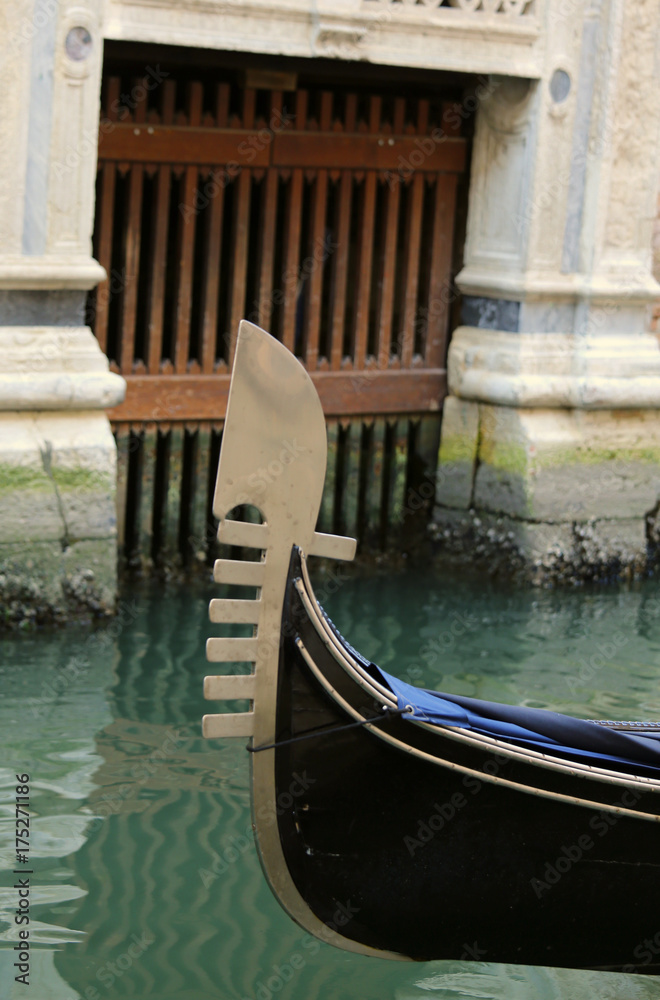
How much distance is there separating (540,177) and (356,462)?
1.40 meters

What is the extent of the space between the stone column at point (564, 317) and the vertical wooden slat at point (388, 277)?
0.30 meters

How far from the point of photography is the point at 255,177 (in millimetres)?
5691

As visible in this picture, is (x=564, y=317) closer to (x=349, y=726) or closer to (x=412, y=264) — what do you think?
(x=412, y=264)

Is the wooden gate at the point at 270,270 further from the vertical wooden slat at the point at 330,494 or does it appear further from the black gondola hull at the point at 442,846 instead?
the black gondola hull at the point at 442,846

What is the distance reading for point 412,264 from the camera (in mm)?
6172

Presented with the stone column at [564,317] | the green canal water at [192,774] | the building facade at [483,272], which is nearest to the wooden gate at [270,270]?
the building facade at [483,272]

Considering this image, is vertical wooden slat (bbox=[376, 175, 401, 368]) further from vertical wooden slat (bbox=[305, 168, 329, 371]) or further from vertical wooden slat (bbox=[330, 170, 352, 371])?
vertical wooden slat (bbox=[305, 168, 329, 371])

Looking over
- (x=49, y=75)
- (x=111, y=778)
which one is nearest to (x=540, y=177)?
(x=49, y=75)

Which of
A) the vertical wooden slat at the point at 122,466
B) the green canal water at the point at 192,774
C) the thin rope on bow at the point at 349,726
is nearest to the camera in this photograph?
the thin rope on bow at the point at 349,726

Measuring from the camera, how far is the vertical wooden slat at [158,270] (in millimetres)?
5488

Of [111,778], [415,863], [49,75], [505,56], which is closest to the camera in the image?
[415,863]

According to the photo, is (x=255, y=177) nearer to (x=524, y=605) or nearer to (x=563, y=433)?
(x=563, y=433)

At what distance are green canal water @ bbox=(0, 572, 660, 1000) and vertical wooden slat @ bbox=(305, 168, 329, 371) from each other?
38.6 inches

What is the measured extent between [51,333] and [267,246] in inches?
48.6
